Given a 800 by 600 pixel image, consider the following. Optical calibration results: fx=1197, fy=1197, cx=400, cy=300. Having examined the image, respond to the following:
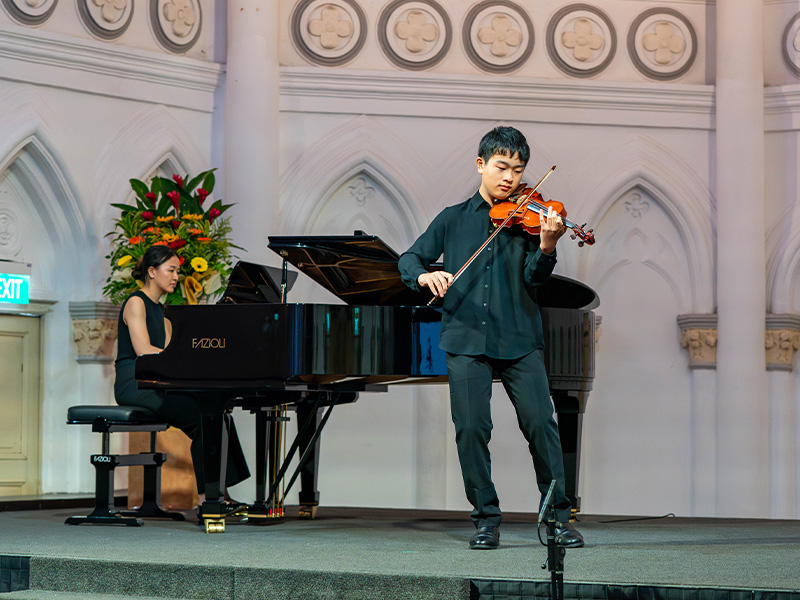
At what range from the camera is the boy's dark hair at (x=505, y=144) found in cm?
397

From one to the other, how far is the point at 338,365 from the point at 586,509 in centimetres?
534

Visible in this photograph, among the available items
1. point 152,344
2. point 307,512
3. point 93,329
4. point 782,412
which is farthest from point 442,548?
point 782,412

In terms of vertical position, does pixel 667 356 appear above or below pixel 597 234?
below

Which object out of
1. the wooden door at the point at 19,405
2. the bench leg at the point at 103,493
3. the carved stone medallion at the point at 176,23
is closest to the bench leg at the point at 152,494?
the bench leg at the point at 103,493

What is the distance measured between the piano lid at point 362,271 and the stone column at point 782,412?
4.26 metres

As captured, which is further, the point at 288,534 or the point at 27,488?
the point at 27,488

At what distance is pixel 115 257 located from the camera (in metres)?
6.97

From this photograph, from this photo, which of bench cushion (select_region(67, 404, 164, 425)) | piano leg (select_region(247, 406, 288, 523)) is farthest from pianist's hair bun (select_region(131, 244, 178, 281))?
piano leg (select_region(247, 406, 288, 523))

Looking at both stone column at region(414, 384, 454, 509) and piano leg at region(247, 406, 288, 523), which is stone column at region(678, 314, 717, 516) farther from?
piano leg at region(247, 406, 288, 523)

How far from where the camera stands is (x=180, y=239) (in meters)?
6.73

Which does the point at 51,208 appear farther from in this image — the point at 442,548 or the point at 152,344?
the point at 442,548

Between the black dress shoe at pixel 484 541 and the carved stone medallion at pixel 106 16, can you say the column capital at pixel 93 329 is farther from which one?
the black dress shoe at pixel 484 541

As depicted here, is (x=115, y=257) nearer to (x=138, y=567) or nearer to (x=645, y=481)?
(x=138, y=567)

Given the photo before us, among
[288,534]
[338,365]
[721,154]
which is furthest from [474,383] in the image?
[721,154]
